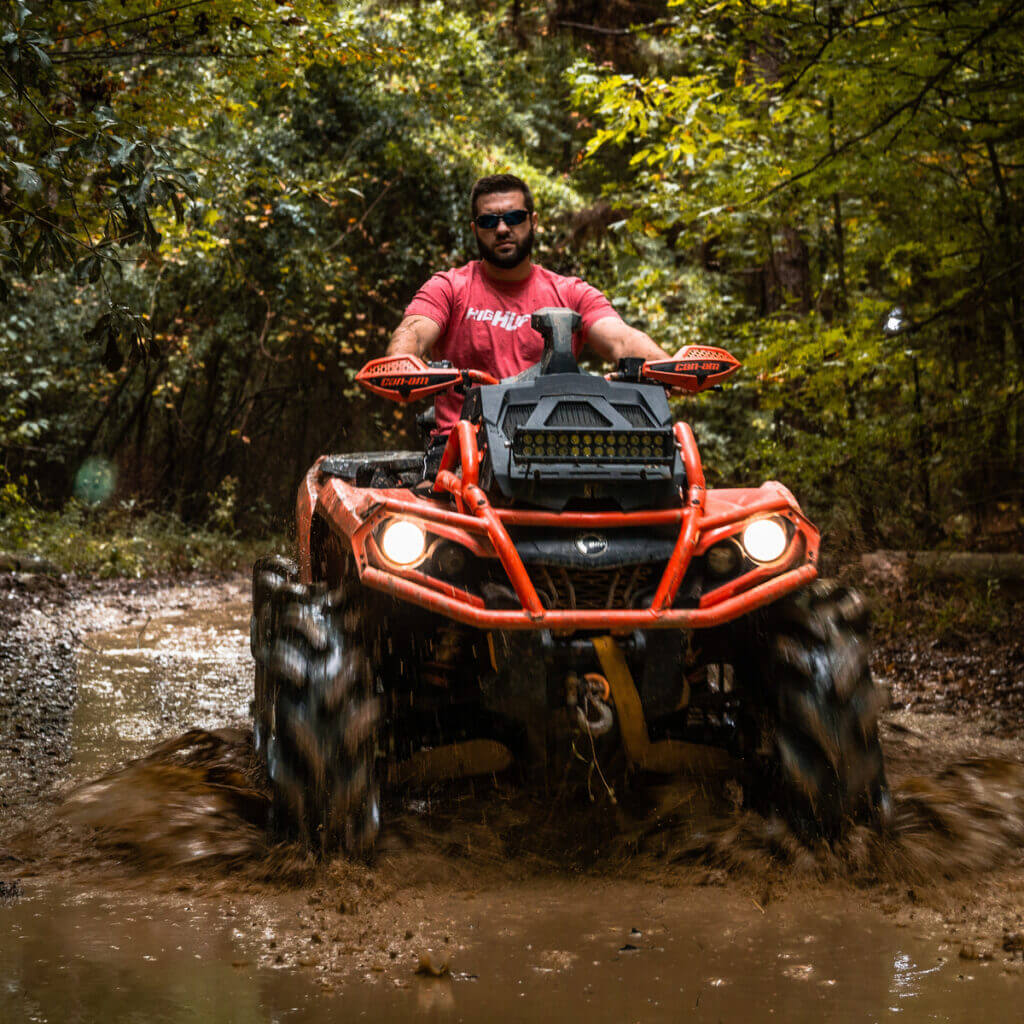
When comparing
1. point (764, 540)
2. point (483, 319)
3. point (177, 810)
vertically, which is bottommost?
point (177, 810)

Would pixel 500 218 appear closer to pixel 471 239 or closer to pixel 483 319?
pixel 483 319

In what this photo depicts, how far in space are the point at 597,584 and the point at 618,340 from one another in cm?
147

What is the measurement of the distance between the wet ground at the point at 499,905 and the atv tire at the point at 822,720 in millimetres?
96

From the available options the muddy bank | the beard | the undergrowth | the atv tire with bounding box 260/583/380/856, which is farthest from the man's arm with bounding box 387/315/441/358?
the undergrowth

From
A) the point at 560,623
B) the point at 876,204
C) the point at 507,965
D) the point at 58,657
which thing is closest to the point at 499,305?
the point at 560,623

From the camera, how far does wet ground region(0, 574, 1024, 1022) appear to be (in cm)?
225

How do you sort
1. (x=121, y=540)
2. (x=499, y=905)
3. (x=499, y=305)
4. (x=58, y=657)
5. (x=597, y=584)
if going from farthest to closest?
(x=121, y=540) < (x=58, y=657) < (x=499, y=305) < (x=597, y=584) < (x=499, y=905)

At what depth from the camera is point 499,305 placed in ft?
14.7

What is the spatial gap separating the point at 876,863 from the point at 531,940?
3.42 feet

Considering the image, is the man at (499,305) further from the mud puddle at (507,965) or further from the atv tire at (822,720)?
the mud puddle at (507,965)

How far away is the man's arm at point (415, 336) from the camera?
A: 4.12 m

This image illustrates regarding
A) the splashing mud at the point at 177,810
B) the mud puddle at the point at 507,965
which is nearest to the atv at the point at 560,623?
the splashing mud at the point at 177,810

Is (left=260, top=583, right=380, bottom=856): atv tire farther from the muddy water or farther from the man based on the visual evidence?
the muddy water

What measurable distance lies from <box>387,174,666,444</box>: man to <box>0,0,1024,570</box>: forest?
3.63 ft
